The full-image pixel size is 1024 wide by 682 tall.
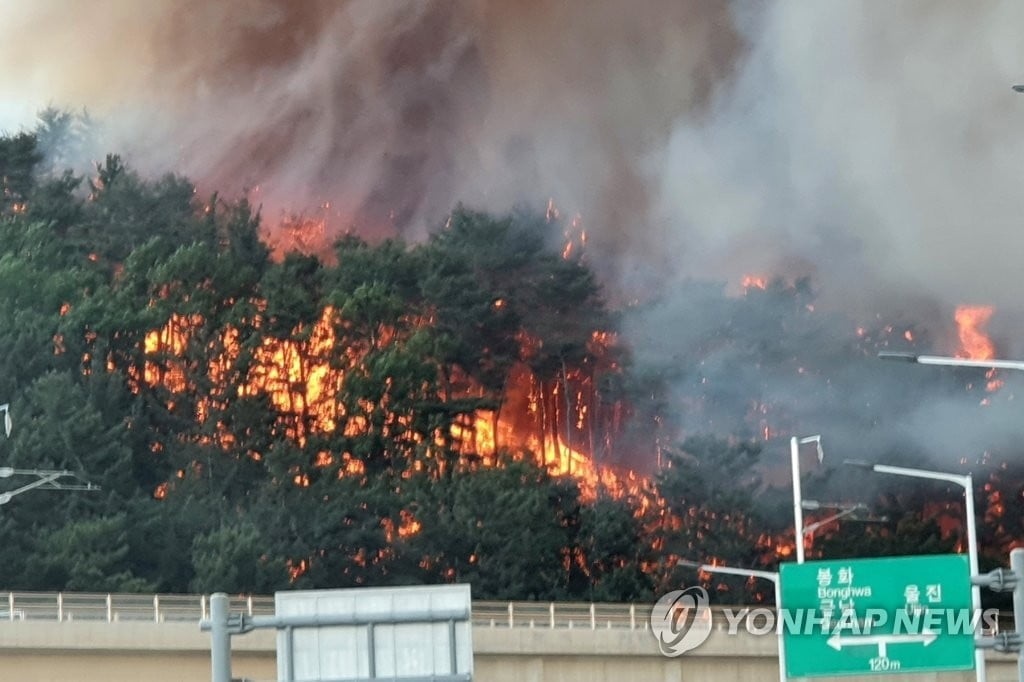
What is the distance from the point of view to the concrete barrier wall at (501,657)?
4638 centimetres

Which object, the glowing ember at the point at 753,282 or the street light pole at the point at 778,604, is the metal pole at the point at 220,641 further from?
the glowing ember at the point at 753,282

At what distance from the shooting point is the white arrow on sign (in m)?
29.7

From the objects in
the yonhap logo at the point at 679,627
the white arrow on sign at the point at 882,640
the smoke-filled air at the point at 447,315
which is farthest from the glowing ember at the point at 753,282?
the white arrow on sign at the point at 882,640

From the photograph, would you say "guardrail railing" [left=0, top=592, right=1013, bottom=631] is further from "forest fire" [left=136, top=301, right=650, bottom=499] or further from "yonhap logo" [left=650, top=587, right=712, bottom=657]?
"forest fire" [left=136, top=301, right=650, bottom=499]

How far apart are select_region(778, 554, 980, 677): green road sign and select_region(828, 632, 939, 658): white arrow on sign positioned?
0.01 meters

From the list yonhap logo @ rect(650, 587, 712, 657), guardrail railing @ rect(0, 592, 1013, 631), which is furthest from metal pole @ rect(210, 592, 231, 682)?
yonhap logo @ rect(650, 587, 712, 657)

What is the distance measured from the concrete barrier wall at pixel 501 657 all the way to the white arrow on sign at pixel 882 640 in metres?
17.1

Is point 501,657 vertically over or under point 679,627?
under

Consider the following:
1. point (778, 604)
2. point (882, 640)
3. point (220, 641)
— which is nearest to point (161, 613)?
point (778, 604)

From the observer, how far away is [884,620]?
29891 millimetres

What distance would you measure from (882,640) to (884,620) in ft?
1.10

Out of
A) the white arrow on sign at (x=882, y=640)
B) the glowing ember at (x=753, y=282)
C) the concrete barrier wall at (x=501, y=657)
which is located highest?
the glowing ember at (x=753, y=282)

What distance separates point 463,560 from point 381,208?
2220 cm

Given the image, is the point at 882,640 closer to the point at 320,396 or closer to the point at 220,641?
the point at 220,641
